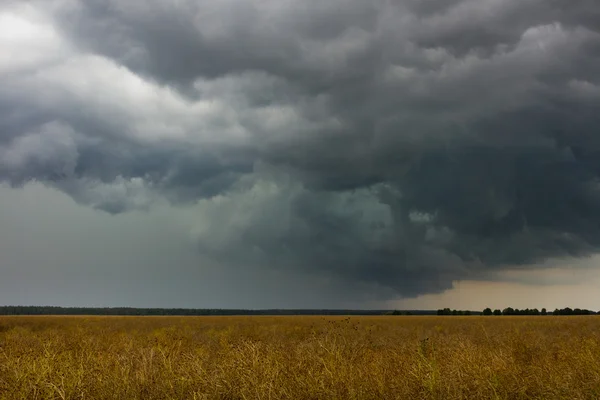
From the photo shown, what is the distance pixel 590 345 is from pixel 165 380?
51.3 ft

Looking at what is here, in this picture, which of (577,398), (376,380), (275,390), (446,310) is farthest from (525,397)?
(446,310)

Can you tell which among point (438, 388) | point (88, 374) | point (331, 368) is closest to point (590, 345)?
point (438, 388)

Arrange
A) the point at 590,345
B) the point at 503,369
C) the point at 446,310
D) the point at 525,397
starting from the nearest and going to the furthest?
the point at 525,397
the point at 503,369
the point at 590,345
the point at 446,310

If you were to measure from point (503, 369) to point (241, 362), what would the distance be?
6885mm

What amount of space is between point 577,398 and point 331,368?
5518 mm

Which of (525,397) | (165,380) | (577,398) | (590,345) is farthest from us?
(590,345)

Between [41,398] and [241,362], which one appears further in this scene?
[241,362]

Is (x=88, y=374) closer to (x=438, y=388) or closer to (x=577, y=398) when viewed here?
(x=438, y=388)

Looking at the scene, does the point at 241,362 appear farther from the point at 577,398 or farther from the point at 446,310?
the point at 446,310

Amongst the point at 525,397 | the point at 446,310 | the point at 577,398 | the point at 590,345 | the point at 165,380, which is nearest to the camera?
the point at 577,398

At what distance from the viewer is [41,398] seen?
10.7 m

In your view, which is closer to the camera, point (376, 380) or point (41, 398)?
point (41, 398)

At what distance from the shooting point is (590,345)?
59.3ft

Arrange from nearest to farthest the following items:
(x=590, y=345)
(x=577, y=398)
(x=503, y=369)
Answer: (x=577, y=398) → (x=503, y=369) → (x=590, y=345)
